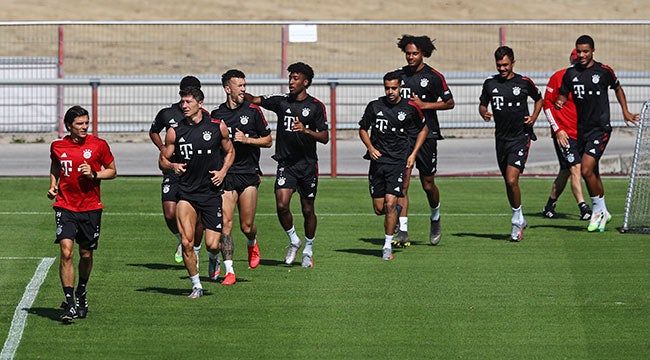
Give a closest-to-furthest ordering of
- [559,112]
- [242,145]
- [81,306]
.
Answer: [81,306] → [242,145] → [559,112]

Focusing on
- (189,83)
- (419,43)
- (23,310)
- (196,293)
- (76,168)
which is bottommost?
(23,310)

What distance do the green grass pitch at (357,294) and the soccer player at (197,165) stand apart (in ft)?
2.58

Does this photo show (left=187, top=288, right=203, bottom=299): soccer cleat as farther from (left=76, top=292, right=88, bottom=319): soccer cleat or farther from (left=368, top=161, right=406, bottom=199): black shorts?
(left=368, top=161, right=406, bottom=199): black shorts

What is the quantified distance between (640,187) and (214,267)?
7.41 m

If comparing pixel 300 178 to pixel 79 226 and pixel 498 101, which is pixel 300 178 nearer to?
pixel 498 101

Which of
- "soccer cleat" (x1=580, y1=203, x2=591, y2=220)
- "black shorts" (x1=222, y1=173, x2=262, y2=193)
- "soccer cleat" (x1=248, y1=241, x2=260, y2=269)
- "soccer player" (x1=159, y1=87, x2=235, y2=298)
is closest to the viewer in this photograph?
"soccer player" (x1=159, y1=87, x2=235, y2=298)

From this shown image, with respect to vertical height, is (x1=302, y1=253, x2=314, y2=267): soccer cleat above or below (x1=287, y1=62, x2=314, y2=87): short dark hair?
below

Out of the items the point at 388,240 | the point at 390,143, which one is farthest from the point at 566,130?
the point at 388,240

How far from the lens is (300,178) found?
16750 millimetres

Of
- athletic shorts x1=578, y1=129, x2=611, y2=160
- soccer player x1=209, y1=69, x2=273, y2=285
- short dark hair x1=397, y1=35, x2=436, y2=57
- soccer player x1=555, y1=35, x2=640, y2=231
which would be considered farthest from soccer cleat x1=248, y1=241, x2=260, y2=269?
athletic shorts x1=578, y1=129, x2=611, y2=160

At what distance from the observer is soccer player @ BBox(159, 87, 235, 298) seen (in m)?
14.6

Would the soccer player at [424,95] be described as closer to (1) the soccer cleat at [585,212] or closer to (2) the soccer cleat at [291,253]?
(2) the soccer cleat at [291,253]

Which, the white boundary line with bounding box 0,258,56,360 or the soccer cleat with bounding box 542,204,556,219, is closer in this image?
the white boundary line with bounding box 0,258,56,360

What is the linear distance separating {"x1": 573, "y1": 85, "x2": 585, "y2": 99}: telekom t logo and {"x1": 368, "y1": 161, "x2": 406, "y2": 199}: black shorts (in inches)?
131
